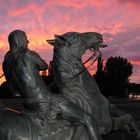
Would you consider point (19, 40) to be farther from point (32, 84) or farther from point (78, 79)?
point (78, 79)

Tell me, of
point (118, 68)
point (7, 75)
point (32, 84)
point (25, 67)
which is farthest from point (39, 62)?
point (118, 68)

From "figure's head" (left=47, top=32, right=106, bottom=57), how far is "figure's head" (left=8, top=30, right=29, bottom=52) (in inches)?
32.3

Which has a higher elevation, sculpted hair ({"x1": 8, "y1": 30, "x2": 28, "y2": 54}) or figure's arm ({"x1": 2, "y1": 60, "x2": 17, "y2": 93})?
sculpted hair ({"x1": 8, "y1": 30, "x2": 28, "y2": 54})

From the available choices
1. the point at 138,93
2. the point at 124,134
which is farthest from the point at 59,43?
the point at 138,93

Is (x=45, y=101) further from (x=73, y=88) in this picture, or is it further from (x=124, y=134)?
(x=124, y=134)

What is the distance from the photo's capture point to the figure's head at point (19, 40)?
6316mm

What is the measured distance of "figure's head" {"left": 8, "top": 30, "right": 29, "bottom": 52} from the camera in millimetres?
6316

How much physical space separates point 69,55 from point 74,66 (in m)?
0.18

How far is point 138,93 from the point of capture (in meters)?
103

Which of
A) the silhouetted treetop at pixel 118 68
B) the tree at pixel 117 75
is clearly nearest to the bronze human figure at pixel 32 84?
the tree at pixel 117 75

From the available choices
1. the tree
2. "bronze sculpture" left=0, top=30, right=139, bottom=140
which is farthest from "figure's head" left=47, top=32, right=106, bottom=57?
the tree

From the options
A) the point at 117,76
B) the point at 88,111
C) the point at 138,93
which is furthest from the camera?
the point at 138,93

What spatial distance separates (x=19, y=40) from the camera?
6.32 m

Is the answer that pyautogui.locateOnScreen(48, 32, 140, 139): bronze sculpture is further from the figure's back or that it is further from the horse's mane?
the figure's back
